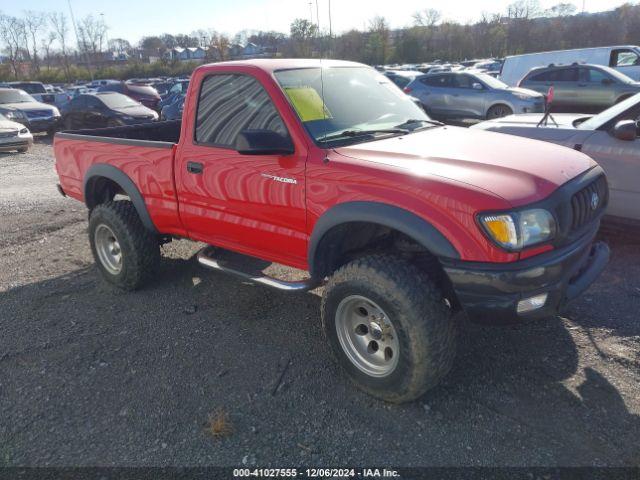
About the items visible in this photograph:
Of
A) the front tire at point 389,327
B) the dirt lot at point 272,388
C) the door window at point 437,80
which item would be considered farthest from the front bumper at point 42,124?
the front tire at point 389,327

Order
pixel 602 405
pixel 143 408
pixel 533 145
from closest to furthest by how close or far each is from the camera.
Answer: pixel 602 405
pixel 143 408
pixel 533 145

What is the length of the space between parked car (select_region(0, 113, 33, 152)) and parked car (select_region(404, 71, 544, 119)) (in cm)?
1106

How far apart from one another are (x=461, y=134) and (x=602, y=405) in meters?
1.99

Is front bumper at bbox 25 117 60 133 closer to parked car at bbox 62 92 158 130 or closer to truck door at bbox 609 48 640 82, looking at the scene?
parked car at bbox 62 92 158 130

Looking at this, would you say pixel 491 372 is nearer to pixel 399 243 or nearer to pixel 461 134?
pixel 399 243

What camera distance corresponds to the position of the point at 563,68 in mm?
13398

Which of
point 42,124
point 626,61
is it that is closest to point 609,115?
point 626,61

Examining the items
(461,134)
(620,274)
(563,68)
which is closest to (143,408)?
(461,134)

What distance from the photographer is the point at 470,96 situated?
13984 mm

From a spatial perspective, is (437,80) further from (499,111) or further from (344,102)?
Result: (344,102)

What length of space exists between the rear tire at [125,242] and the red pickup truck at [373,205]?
24 centimetres

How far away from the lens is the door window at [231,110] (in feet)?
11.3

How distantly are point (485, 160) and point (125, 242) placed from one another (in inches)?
125

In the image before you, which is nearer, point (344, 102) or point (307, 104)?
point (307, 104)
